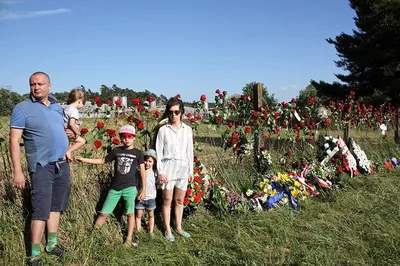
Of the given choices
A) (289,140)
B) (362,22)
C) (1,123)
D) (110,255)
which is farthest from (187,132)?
(362,22)

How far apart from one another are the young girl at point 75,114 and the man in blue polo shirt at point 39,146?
1.12 ft

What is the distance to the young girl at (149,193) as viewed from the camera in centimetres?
348

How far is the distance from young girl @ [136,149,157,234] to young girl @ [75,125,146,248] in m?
0.15

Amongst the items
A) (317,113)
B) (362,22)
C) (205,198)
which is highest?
(362,22)

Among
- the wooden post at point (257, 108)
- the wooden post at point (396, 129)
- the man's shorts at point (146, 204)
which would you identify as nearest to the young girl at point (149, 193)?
the man's shorts at point (146, 204)

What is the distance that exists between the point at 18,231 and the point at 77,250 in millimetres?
567

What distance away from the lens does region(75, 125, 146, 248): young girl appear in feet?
10.7

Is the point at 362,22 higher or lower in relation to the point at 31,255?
higher

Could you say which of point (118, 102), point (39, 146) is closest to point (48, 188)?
point (39, 146)

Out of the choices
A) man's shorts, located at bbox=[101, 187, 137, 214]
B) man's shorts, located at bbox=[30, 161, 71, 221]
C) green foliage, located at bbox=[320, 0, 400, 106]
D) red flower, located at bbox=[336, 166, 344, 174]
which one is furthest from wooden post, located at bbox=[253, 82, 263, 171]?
green foliage, located at bbox=[320, 0, 400, 106]

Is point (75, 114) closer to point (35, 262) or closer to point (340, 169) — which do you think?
point (35, 262)

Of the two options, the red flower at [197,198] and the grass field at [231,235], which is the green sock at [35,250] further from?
the red flower at [197,198]

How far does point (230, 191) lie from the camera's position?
4422mm

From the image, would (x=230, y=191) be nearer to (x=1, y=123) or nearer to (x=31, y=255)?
(x=31, y=255)
